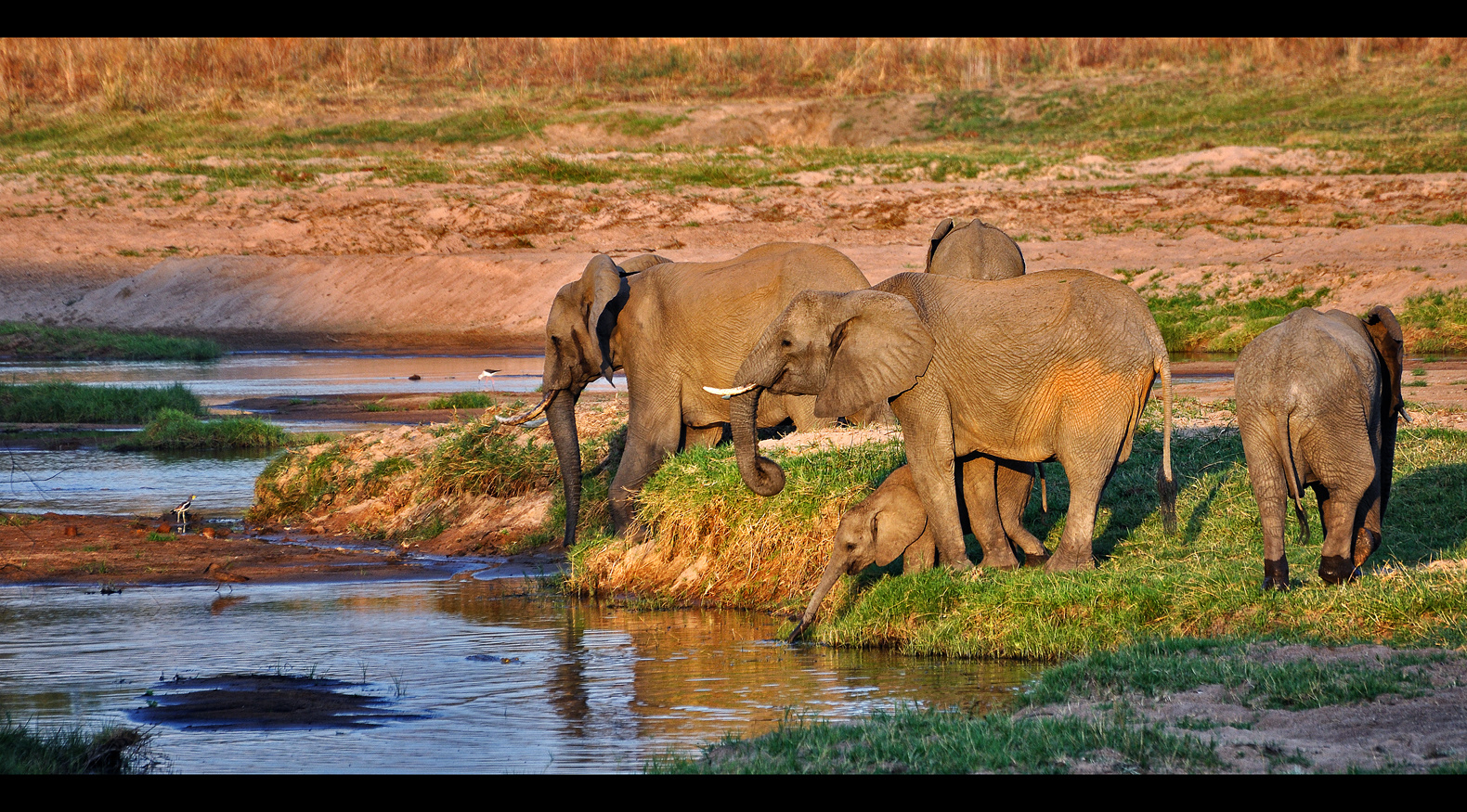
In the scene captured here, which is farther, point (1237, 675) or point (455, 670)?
point (455, 670)

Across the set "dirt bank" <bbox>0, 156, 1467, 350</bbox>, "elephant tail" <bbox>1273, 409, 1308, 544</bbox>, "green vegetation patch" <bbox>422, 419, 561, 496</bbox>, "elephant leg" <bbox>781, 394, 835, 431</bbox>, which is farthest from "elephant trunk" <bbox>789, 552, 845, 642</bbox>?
"dirt bank" <bbox>0, 156, 1467, 350</bbox>

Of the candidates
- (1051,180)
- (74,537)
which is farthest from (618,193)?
(74,537)

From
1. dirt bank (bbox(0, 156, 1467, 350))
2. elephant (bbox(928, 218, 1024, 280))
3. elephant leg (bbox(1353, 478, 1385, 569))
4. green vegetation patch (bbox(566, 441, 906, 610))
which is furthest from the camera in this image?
dirt bank (bbox(0, 156, 1467, 350))

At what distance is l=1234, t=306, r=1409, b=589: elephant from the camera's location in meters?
7.92

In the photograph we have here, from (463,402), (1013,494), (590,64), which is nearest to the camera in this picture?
(1013,494)

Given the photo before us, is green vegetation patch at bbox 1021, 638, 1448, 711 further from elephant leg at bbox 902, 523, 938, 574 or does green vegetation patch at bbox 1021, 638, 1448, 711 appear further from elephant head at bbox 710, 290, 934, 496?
elephant head at bbox 710, 290, 934, 496

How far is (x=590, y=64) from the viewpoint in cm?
6044

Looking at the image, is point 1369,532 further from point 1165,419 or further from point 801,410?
point 801,410

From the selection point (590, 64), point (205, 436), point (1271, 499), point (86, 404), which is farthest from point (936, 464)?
point (590, 64)

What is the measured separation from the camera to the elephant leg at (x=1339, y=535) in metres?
7.96

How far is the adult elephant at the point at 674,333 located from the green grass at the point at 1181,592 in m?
2.07

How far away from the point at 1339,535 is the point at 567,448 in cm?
582

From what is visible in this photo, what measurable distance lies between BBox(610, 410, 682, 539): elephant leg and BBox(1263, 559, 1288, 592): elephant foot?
4449mm
